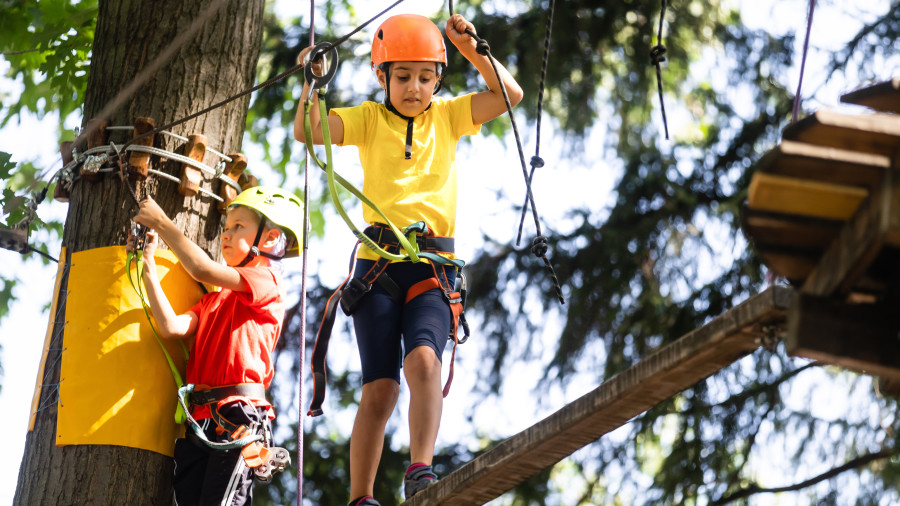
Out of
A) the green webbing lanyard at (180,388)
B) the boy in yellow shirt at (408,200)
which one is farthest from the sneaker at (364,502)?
the green webbing lanyard at (180,388)

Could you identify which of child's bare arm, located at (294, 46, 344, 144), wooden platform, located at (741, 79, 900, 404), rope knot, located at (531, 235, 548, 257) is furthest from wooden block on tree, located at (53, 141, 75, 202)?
wooden platform, located at (741, 79, 900, 404)

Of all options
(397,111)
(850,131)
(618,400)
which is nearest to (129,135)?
(397,111)

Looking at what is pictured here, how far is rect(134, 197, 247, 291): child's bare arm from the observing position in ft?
11.8

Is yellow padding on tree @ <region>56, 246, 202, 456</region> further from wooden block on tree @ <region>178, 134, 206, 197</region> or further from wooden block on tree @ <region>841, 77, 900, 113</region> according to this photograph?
wooden block on tree @ <region>841, 77, 900, 113</region>

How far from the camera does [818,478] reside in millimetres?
5938

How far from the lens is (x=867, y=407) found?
19.9 ft

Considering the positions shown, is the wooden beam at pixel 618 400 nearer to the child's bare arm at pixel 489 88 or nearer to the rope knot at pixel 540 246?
the rope knot at pixel 540 246

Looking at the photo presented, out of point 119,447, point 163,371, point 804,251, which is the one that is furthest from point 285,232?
point 804,251

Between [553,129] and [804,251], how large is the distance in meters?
6.07

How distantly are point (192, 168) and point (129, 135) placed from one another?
0.24 metres

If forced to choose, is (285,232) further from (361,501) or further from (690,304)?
(690,304)

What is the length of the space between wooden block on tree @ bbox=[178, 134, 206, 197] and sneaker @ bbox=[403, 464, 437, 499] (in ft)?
3.97

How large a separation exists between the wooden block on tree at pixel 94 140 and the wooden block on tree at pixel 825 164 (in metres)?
2.43

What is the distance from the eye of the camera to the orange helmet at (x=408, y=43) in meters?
3.87
